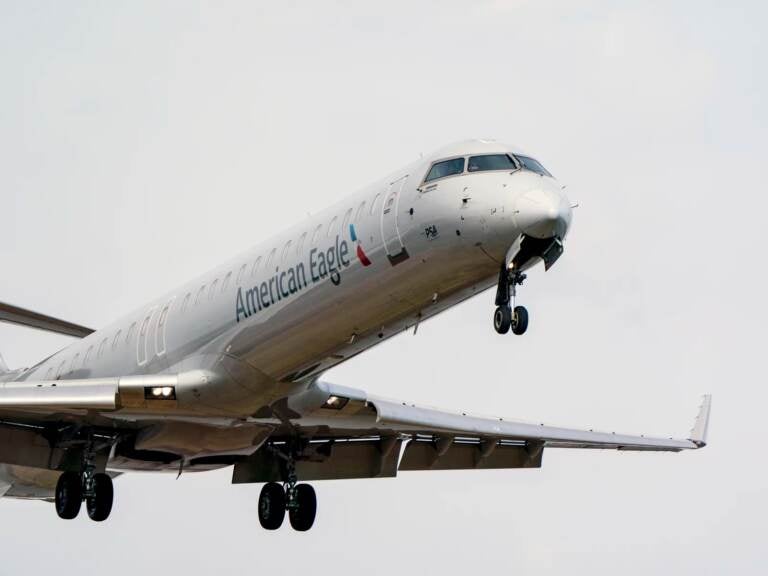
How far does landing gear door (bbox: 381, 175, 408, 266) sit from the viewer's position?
2269 centimetres

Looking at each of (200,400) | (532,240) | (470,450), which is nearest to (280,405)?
(200,400)

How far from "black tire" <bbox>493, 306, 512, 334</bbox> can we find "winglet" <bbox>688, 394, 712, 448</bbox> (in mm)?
11109

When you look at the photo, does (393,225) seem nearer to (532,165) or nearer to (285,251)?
(532,165)

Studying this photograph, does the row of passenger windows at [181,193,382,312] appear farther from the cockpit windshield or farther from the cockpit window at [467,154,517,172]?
the cockpit windshield

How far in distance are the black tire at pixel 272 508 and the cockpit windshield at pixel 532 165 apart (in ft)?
33.1

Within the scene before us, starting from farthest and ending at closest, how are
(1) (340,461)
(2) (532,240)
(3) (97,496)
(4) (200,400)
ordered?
(1) (340,461) → (3) (97,496) → (4) (200,400) → (2) (532,240)

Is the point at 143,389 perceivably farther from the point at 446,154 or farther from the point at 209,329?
the point at 446,154

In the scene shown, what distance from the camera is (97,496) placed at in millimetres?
27938

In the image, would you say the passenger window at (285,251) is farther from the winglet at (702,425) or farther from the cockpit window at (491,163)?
A: the winglet at (702,425)

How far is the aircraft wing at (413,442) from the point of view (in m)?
28.3

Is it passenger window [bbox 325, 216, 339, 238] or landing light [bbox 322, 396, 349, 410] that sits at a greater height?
passenger window [bbox 325, 216, 339, 238]

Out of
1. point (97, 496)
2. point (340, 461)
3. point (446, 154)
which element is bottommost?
point (97, 496)

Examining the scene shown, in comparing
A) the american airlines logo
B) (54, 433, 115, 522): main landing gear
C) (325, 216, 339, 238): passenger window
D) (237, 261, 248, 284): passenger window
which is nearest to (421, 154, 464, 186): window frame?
the american airlines logo

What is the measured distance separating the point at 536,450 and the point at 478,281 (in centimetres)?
1127
